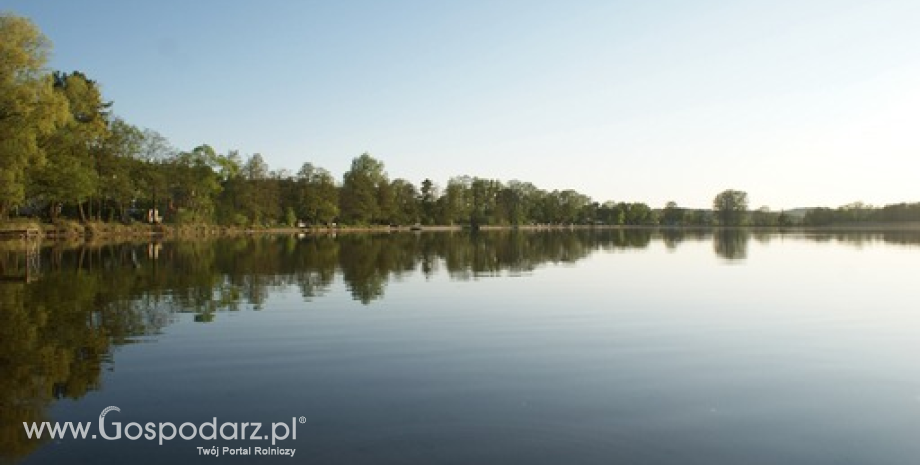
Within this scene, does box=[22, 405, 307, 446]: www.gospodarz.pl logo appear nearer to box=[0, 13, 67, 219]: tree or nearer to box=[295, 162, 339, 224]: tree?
box=[0, 13, 67, 219]: tree

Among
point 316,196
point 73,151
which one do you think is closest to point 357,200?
point 316,196

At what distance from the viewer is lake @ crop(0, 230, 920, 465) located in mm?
10008

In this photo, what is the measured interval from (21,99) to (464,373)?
7090 cm

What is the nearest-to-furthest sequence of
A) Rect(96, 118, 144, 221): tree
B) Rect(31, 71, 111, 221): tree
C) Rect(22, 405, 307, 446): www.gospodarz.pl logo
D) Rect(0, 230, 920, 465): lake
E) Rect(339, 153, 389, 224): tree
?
Rect(0, 230, 920, 465): lake → Rect(22, 405, 307, 446): www.gospodarz.pl logo → Rect(31, 71, 111, 221): tree → Rect(96, 118, 144, 221): tree → Rect(339, 153, 389, 224): tree

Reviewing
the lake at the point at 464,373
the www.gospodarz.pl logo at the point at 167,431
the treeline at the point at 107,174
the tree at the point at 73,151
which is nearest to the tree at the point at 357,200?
the treeline at the point at 107,174

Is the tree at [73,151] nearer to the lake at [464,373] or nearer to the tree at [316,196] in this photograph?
the lake at [464,373]

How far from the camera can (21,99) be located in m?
65.9

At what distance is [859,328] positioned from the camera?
73.3 feet

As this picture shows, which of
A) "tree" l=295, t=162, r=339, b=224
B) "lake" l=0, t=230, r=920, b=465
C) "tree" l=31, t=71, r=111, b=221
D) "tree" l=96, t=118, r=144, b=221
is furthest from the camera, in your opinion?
"tree" l=295, t=162, r=339, b=224

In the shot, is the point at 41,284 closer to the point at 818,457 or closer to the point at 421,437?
the point at 421,437

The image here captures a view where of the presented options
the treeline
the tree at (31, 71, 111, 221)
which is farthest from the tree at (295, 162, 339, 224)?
the tree at (31, 71, 111, 221)

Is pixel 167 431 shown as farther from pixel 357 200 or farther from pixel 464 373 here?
pixel 357 200

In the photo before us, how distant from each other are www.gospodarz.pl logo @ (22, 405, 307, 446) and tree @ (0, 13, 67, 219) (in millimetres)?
68946

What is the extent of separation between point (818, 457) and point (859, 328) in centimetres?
1533
